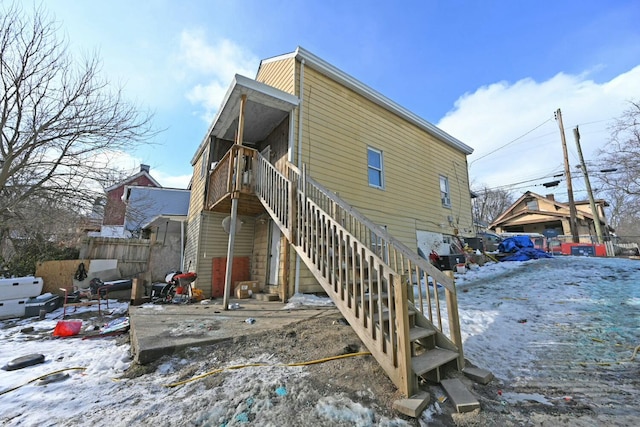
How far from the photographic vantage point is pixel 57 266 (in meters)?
8.52

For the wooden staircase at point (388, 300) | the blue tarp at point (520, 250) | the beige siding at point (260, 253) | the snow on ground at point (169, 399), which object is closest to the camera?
the snow on ground at point (169, 399)

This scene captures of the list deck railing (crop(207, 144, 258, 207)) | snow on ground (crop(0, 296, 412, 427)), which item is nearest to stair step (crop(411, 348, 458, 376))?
snow on ground (crop(0, 296, 412, 427))

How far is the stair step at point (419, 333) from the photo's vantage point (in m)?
2.91

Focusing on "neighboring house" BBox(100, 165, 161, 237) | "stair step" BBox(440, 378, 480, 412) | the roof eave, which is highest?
the roof eave

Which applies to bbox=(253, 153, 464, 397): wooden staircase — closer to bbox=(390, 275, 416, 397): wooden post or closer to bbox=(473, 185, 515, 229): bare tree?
bbox=(390, 275, 416, 397): wooden post

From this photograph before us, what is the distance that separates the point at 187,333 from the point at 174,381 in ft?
4.29

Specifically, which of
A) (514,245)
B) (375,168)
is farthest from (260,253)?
(514,245)

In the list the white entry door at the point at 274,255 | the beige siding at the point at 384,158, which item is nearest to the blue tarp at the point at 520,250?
the beige siding at the point at 384,158

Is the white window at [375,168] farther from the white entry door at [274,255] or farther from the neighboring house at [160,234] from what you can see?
the neighboring house at [160,234]

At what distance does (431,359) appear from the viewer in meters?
2.76

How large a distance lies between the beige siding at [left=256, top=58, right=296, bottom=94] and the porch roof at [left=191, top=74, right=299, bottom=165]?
0.67m

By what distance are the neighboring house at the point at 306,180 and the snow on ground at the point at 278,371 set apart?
44.6 inches

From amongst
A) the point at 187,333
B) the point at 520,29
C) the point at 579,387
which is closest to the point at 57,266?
the point at 187,333

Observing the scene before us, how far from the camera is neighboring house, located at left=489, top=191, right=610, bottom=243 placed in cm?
2408
